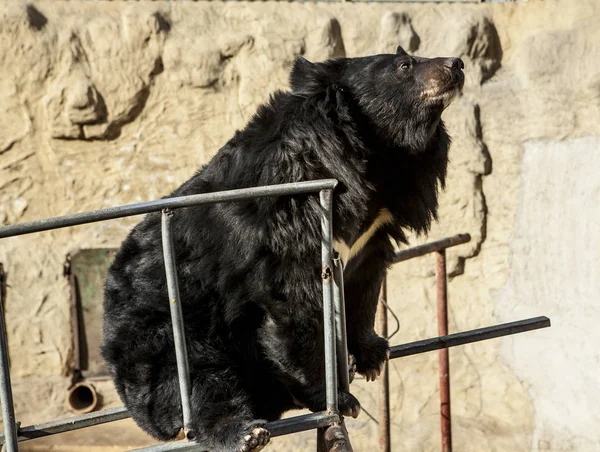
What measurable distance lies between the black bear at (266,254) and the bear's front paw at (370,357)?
0.49 meters

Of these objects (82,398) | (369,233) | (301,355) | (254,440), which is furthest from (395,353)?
(82,398)

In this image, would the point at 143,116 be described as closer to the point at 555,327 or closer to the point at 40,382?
the point at 40,382

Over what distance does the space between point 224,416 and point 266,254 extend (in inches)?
24.2

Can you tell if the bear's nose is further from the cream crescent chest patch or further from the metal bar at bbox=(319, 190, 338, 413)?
the metal bar at bbox=(319, 190, 338, 413)

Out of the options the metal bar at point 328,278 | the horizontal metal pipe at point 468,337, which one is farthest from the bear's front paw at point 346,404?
the metal bar at point 328,278

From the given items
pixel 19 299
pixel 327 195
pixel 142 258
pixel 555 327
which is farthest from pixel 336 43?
pixel 327 195

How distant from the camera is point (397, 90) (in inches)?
142

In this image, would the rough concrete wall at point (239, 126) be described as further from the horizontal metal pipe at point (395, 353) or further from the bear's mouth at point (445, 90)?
the horizontal metal pipe at point (395, 353)

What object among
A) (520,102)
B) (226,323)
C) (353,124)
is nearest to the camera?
(226,323)

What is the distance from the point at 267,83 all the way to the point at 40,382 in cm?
347

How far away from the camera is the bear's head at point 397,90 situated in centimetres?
355

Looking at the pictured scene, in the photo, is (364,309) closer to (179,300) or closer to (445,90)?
(445,90)

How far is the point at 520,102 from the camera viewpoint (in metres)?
7.00

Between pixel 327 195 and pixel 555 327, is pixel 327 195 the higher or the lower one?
the higher one
